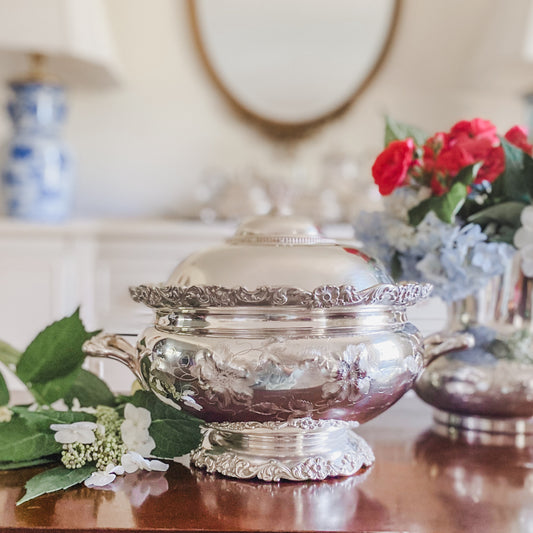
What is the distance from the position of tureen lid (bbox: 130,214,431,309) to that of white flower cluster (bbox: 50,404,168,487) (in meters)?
0.11

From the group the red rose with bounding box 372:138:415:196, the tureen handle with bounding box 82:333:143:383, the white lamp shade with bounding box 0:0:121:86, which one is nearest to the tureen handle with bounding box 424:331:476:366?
the red rose with bounding box 372:138:415:196

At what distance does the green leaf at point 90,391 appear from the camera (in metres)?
0.81

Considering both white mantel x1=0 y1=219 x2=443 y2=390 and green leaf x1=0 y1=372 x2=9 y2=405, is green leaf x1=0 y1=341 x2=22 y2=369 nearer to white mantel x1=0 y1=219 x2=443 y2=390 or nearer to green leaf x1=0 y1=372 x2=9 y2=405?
green leaf x1=0 y1=372 x2=9 y2=405

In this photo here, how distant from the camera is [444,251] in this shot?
877 mm

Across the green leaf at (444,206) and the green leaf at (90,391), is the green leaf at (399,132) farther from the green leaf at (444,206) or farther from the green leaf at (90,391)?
the green leaf at (90,391)

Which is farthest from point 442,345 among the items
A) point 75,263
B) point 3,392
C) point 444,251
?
point 75,263

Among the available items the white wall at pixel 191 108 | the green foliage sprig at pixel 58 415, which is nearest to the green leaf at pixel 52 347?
the green foliage sprig at pixel 58 415

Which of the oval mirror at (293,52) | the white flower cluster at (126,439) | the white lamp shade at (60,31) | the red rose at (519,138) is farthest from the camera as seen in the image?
the oval mirror at (293,52)

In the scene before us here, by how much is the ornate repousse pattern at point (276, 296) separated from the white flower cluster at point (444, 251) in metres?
0.20

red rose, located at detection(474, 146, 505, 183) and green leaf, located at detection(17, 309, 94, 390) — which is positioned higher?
red rose, located at detection(474, 146, 505, 183)

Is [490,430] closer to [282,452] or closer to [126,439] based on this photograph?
[282,452]

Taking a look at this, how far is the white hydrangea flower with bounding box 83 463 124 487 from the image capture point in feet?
2.23

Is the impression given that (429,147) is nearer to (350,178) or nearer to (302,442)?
(302,442)

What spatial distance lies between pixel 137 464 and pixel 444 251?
16.3 inches
